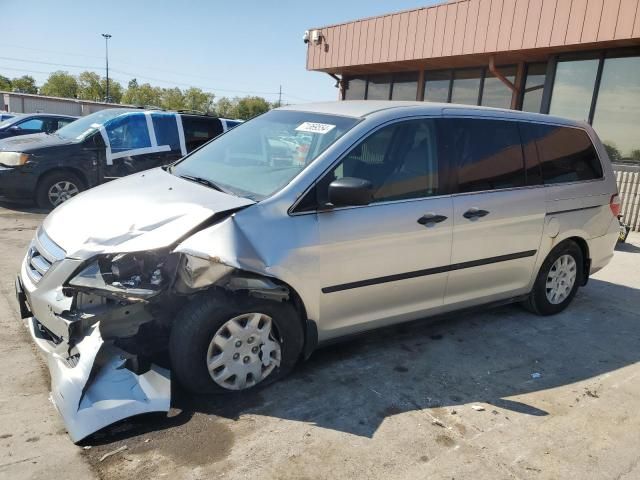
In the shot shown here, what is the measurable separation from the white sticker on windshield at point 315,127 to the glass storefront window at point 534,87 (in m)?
8.88

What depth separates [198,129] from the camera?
358 inches

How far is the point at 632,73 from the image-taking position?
9.12 metres

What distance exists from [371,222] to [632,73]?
8.43 meters

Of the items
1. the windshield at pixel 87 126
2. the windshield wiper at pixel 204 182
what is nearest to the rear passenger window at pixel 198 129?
the windshield at pixel 87 126

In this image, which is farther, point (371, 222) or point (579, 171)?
point (579, 171)

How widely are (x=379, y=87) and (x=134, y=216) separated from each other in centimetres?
1334

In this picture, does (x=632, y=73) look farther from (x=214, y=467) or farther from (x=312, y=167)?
(x=214, y=467)

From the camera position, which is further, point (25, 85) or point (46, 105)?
point (25, 85)

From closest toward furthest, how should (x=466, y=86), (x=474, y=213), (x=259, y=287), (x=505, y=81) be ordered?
1. (x=259, y=287)
2. (x=474, y=213)
3. (x=505, y=81)
4. (x=466, y=86)

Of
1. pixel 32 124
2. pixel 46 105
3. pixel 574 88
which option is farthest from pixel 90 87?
pixel 574 88

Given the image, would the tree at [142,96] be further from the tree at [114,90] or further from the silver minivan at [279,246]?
the silver minivan at [279,246]

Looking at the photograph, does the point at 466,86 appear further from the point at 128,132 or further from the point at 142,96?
the point at 142,96

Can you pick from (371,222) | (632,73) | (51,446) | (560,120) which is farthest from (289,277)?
(632,73)

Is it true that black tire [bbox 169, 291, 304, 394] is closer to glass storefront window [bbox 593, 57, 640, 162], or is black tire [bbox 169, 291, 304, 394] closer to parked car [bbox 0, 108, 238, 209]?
parked car [bbox 0, 108, 238, 209]
